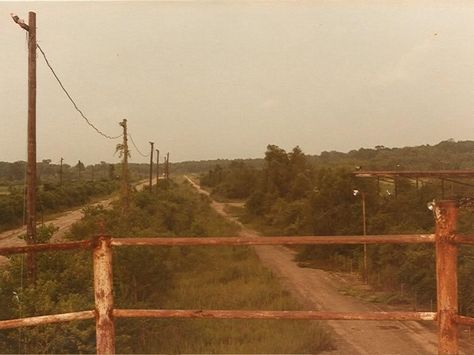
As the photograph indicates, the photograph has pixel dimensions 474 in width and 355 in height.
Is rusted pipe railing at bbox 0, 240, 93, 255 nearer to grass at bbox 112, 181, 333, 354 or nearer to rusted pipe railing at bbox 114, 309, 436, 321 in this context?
rusted pipe railing at bbox 114, 309, 436, 321

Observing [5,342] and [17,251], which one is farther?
[5,342]

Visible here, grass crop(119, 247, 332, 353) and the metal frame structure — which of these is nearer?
the metal frame structure

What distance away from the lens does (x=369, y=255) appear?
23.1 metres

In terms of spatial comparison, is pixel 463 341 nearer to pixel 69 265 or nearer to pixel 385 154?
pixel 69 265

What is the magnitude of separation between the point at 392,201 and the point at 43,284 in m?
20.1

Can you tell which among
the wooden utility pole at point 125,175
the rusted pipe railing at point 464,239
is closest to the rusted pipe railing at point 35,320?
the rusted pipe railing at point 464,239

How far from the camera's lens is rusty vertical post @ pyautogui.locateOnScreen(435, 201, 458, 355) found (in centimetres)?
326

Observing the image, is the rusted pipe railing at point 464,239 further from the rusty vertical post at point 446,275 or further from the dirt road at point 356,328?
the dirt road at point 356,328

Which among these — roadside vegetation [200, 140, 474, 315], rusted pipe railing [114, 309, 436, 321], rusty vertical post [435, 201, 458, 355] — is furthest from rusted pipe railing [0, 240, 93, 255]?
roadside vegetation [200, 140, 474, 315]

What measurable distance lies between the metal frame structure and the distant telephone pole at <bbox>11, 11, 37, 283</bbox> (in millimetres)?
7227

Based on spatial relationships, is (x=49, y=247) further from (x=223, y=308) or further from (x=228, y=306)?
(x=228, y=306)

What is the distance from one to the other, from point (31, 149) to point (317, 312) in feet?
27.7

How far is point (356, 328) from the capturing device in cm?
1351

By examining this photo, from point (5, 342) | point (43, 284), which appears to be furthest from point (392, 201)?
→ point (5, 342)
